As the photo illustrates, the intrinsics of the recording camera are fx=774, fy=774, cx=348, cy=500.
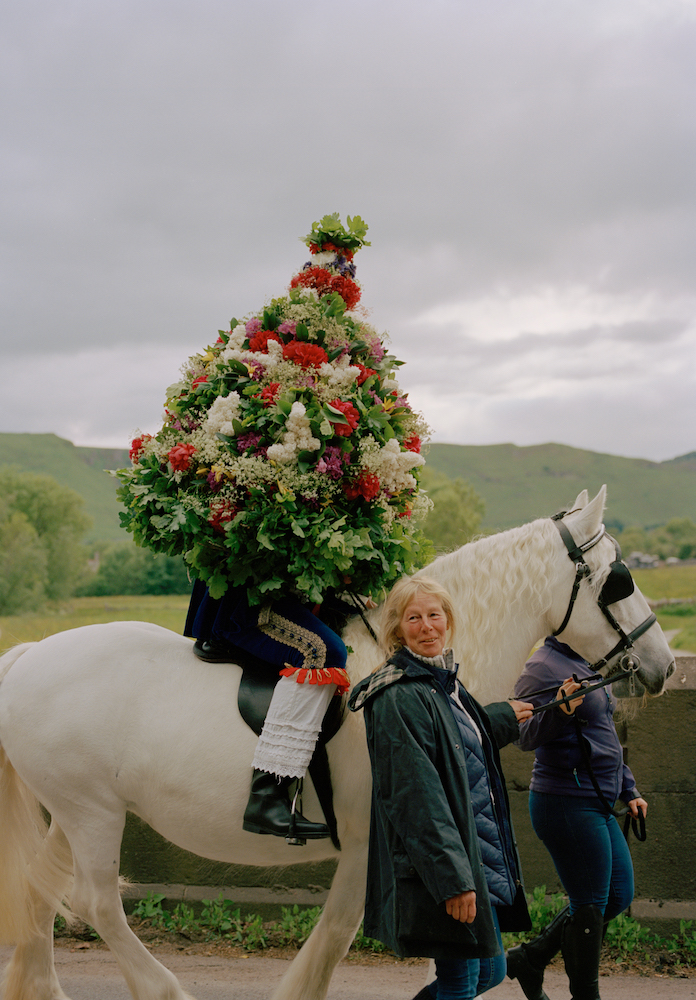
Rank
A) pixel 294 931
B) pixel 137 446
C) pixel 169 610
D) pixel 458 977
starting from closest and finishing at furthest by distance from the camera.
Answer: pixel 458 977
pixel 137 446
pixel 294 931
pixel 169 610

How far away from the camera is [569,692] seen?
3.16 metres

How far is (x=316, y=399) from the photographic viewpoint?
295 cm

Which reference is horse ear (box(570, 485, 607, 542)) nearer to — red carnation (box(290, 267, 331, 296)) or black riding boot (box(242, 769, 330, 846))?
red carnation (box(290, 267, 331, 296))

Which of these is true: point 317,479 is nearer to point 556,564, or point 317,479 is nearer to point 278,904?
point 556,564

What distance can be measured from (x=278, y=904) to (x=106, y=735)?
226 cm

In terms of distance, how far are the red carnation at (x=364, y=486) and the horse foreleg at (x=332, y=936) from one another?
1.37 m

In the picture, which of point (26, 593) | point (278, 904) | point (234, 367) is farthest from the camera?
point (26, 593)

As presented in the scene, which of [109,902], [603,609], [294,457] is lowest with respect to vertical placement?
[109,902]

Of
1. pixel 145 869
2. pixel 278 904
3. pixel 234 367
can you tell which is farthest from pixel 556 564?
pixel 145 869

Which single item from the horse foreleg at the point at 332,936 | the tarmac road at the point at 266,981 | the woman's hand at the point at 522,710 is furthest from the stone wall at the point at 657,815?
the woman's hand at the point at 522,710

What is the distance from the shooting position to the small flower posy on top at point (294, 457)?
290 cm

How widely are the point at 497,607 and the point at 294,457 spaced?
1.04 metres

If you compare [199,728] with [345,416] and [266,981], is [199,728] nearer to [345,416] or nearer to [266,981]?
[345,416]

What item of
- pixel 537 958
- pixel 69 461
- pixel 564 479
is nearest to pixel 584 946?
pixel 537 958
